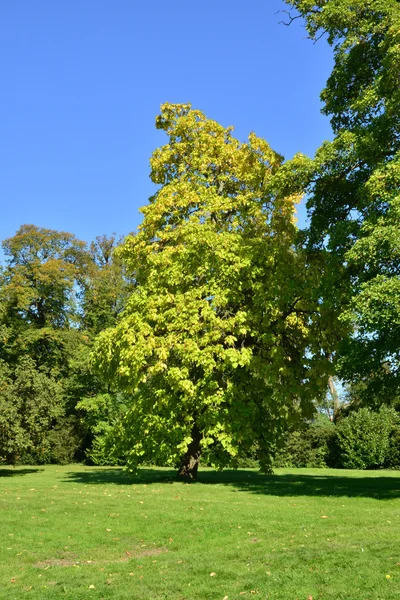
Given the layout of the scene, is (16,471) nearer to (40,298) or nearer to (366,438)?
(40,298)

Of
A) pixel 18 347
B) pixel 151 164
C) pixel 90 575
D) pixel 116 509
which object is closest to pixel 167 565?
pixel 90 575

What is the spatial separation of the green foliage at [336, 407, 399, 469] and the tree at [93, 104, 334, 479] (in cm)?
1325

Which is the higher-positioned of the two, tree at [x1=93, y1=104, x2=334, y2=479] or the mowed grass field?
tree at [x1=93, y1=104, x2=334, y2=479]

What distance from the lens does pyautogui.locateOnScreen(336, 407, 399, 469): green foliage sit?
1251 inches

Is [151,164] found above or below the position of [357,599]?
above

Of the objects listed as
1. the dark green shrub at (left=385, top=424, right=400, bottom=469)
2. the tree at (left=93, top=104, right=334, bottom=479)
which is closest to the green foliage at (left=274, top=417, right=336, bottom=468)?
the dark green shrub at (left=385, top=424, right=400, bottom=469)

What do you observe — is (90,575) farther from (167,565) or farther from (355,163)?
(355,163)

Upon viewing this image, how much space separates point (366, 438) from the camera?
3238 cm

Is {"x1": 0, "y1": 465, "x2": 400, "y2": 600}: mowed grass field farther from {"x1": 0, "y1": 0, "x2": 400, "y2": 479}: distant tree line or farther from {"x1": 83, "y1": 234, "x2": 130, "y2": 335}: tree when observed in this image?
{"x1": 83, "y1": 234, "x2": 130, "y2": 335}: tree

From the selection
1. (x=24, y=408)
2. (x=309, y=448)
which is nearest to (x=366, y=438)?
(x=309, y=448)

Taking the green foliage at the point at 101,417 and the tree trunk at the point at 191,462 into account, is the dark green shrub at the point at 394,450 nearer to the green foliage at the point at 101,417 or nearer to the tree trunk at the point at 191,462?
the tree trunk at the point at 191,462

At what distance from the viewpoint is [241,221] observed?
2256 centimetres

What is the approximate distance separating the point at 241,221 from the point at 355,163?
6462 millimetres

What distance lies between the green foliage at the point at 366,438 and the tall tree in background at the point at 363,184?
15763 mm
